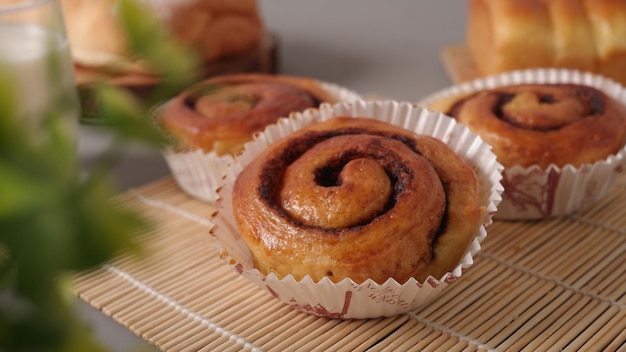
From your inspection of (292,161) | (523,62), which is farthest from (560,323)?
(523,62)

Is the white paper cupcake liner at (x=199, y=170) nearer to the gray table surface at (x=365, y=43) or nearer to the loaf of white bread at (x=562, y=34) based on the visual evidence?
the gray table surface at (x=365, y=43)

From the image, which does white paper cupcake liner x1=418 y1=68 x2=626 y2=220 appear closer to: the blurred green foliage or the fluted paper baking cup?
the fluted paper baking cup

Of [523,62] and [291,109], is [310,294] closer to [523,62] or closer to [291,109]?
[291,109]

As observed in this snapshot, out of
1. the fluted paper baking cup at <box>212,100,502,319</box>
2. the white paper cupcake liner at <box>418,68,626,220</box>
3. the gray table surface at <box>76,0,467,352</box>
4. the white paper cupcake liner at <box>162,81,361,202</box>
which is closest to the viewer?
the fluted paper baking cup at <box>212,100,502,319</box>

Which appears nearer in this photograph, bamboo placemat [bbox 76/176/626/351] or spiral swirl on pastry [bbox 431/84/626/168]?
bamboo placemat [bbox 76/176/626/351]

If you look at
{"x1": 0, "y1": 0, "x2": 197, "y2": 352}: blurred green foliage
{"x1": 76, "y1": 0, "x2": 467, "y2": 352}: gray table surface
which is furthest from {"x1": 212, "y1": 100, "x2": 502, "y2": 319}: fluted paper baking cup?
{"x1": 0, "y1": 0, "x2": 197, "y2": 352}: blurred green foliage

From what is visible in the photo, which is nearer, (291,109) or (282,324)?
(282,324)

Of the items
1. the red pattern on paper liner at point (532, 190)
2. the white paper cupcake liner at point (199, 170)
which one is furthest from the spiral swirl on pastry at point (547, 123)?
the white paper cupcake liner at point (199, 170)
